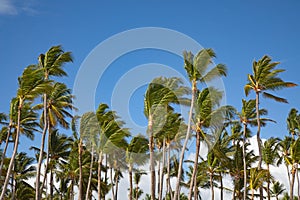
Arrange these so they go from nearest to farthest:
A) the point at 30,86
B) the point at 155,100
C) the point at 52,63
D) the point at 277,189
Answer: the point at 155,100
the point at 30,86
the point at 52,63
the point at 277,189

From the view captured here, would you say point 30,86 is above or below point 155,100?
above

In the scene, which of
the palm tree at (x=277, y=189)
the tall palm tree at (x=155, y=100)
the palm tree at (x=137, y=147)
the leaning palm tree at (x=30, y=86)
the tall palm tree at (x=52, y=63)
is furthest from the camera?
the palm tree at (x=277, y=189)

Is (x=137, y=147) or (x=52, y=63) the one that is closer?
(x=52, y=63)

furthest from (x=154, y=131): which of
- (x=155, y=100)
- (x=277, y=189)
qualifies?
(x=277, y=189)

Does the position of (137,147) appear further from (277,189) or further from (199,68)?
(277,189)

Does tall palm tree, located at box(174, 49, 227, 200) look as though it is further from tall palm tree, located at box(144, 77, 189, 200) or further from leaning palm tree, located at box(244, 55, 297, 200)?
leaning palm tree, located at box(244, 55, 297, 200)

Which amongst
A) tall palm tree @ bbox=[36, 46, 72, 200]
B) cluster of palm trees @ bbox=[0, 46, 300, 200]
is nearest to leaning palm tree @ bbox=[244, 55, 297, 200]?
cluster of palm trees @ bbox=[0, 46, 300, 200]

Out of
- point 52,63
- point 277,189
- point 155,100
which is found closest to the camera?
point 155,100

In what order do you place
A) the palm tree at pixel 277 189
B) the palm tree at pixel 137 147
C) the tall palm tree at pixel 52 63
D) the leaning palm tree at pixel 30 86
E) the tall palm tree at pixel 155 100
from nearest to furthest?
1. the tall palm tree at pixel 155 100
2. the leaning palm tree at pixel 30 86
3. the tall palm tree at pixel 52 63
4. the palm tree at pixel 137 147
5. the palm tree at pixel 277 189

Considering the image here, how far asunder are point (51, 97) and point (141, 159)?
10969 millimetres

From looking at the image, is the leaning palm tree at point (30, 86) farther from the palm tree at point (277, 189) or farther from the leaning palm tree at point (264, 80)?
the palm tree at point (277, 189)

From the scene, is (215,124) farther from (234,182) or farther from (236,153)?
(234,182)

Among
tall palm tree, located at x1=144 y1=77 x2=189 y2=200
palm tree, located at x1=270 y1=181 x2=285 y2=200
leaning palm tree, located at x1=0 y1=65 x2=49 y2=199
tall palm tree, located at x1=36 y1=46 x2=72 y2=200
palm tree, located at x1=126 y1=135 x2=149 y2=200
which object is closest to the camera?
tall palm tree, located at x1=144 y1=77 x2=189 y2=200

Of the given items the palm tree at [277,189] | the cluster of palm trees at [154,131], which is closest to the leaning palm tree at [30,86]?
the cluster of palm trees at [154,131]
